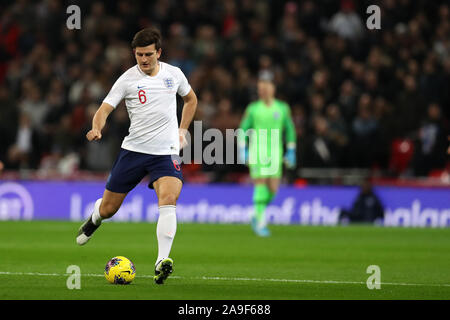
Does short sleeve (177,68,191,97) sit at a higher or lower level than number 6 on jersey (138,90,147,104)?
higher

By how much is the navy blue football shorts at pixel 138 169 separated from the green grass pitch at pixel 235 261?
100cm

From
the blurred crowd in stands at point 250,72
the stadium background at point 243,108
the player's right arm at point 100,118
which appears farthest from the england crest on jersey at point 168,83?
the blurred crowd in stands at point 250,72

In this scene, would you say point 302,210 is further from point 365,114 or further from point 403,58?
point 403,58

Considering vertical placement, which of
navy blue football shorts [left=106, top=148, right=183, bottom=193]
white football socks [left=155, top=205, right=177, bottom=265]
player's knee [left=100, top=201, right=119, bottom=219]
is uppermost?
navy blue football shorts [left=106, top=148, right=183, bottom=193]

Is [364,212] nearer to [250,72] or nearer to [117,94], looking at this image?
[250,72]

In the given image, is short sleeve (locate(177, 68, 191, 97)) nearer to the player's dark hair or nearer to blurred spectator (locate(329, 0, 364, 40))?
the player's dark hair

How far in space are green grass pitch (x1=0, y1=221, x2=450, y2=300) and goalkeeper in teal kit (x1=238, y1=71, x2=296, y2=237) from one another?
0.66 metres

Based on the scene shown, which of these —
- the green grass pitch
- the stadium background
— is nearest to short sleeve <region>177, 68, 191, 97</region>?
the green grass pitch

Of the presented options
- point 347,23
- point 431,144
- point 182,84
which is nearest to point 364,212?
point 431,144

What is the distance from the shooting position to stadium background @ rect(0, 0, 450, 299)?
2078 centimetres

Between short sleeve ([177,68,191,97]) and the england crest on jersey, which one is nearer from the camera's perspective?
the england crest on jersey

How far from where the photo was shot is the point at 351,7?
2450 centimetres

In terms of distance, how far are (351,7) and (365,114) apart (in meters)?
3.92

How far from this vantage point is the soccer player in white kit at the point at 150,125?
994 centimetres
